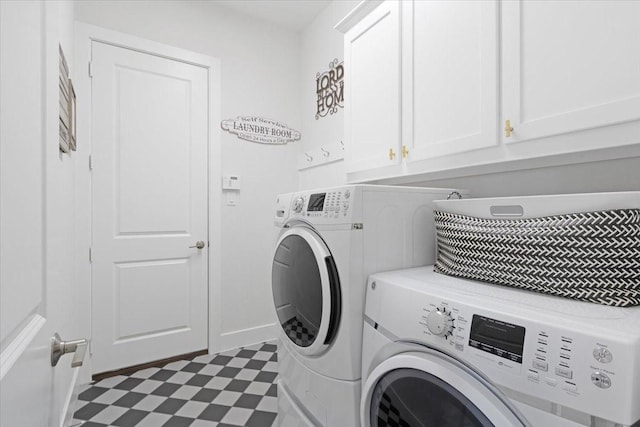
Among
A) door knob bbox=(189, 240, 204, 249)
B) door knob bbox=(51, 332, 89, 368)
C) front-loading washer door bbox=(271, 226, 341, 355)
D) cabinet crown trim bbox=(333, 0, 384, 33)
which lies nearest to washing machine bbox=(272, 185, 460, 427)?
front-loading washer door bbox=(271, 226, 341, 355)

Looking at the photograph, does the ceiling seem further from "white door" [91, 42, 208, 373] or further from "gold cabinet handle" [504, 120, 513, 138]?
"gold cabinet handle" [504, 120, 513, 138]

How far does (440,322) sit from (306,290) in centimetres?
63

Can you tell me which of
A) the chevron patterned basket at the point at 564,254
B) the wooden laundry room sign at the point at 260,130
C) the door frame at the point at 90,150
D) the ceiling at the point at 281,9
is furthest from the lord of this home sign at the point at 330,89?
the chevron patterned basket at the point at 564,254

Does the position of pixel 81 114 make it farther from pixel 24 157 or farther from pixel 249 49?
pixel 24 157

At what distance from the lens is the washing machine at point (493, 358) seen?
513mm

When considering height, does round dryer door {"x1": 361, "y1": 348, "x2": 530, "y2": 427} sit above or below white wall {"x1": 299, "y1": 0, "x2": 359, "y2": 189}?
below

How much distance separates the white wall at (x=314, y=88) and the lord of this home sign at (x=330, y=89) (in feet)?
0.14

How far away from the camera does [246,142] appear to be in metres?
2.82

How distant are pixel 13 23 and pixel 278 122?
2.61 metres

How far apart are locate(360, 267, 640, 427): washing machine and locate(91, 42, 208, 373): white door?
195cm

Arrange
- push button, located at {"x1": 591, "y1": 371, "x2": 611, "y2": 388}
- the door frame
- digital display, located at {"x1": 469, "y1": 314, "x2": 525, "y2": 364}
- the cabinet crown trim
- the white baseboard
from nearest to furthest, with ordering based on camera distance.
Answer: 1. push button, located at {"x1": 591, "y1": 371, "x2": 611, "y2": 388}
2. digital display, located at {"x1": 469, "y1": 314, "x2": 525, "y2": 364}
3. the cabinet crown trim
4. the door frame
5. the white baseboard

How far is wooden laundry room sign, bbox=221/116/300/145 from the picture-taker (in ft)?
9.07

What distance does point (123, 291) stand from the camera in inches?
→ 90.7

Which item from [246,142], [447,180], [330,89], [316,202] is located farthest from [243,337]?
[330,89]
